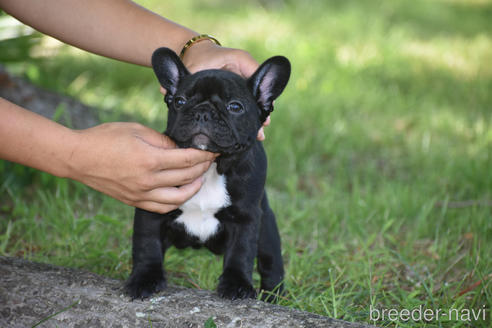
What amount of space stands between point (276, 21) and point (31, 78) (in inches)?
171

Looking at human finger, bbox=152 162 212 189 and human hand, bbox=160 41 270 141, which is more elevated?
human hand, bbox=160 41 270 141

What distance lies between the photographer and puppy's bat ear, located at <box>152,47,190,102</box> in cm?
222

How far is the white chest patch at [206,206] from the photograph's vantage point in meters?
2.27

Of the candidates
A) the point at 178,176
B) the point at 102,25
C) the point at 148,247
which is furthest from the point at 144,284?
Answer: the point at 102,25

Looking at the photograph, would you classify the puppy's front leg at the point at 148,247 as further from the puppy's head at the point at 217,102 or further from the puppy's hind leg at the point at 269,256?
the puppy's hind leg at the point at 269,256

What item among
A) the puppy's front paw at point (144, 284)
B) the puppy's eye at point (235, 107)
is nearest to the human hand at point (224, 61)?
the puppy's eye at point (235, 107)

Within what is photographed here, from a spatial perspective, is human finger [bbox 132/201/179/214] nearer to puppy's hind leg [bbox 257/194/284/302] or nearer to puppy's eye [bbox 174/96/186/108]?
puppy's eye [bbox 174/96/186/108]

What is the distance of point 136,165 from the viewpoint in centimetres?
195

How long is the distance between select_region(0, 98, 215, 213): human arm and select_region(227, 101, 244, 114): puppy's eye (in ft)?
0.82

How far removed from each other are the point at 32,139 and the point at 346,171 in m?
3.11

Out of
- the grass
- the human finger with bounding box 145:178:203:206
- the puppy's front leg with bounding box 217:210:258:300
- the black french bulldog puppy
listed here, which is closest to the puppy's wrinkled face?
the black french bulldog puppy

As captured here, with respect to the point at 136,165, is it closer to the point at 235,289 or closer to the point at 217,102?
the point at 217,102

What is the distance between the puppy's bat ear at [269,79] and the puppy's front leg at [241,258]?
0.56 meters

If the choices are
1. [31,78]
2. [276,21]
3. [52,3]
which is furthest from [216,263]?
[276,21]
